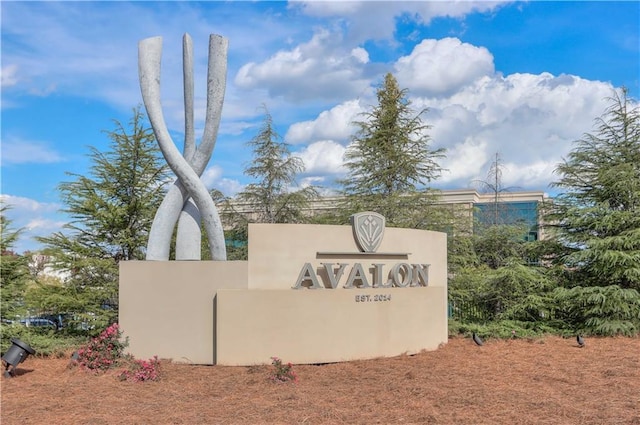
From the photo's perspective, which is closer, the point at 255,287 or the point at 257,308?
the point at 257,308

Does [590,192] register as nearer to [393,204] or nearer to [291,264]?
[393,204]

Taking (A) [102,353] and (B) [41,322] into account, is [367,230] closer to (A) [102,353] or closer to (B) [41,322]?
(A) [102,353]

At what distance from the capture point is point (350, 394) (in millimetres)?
8273

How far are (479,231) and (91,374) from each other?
1515 centimetres

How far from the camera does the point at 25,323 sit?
13.4 m

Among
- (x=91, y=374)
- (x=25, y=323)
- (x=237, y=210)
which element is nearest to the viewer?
(x=91, y=374)

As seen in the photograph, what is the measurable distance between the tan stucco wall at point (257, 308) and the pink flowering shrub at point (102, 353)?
318 millimetres

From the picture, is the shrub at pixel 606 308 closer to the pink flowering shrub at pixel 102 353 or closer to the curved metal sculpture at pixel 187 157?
the curved metal sculpture at pixel 187 157

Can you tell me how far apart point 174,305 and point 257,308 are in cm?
168

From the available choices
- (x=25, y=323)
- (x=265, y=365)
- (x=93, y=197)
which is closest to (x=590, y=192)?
(x=265, y=365)

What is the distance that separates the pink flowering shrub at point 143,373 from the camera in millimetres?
8922

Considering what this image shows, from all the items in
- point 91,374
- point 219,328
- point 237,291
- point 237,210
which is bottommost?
point 91,374

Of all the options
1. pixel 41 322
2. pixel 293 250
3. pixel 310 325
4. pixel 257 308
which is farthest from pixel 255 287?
pixel 41 322

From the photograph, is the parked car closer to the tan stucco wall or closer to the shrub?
the tan stucco wall
